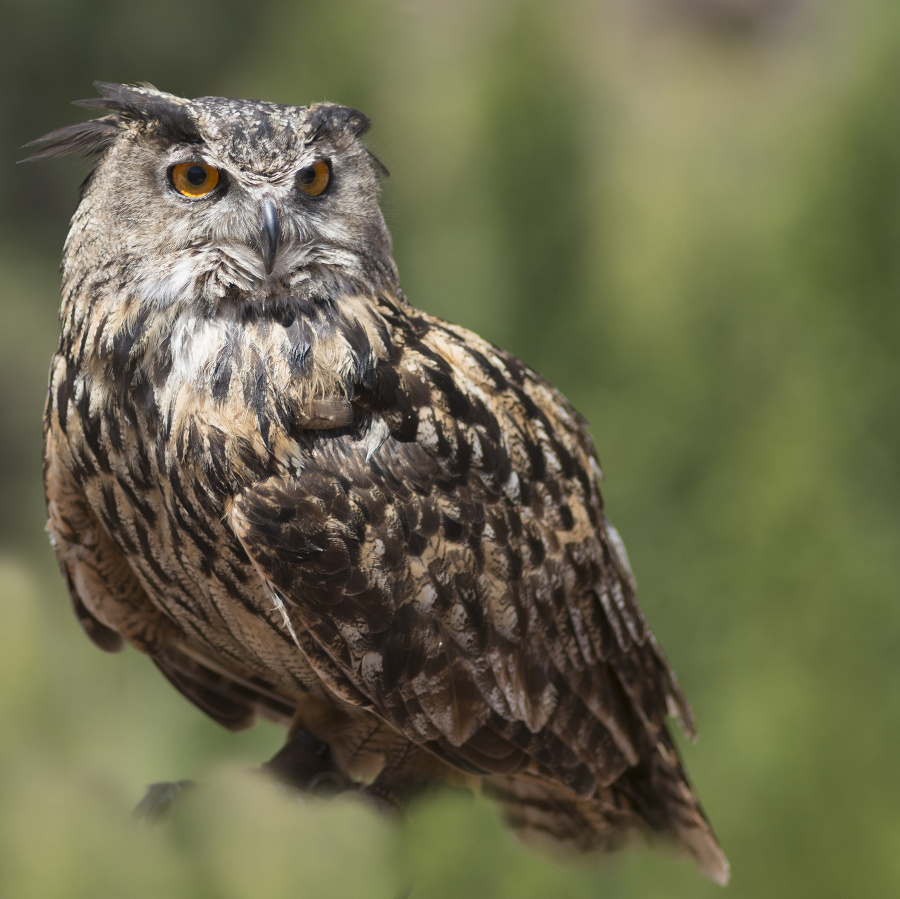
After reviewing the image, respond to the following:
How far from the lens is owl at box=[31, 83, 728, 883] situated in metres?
1.28

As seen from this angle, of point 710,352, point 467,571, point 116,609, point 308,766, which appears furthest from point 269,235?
point 710,352

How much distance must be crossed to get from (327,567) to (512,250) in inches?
89.7

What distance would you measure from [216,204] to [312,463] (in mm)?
372

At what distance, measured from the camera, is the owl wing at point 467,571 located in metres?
1.30

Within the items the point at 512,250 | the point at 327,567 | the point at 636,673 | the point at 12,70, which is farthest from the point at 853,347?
the point at 12,70

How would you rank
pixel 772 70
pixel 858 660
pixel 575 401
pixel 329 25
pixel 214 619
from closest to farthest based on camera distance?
pixel 214 619, pixel 858 660, pixel 575 401, pixel 329 25, pixel 772 70

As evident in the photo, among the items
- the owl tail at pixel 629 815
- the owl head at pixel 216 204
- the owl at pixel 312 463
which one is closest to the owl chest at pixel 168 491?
the owl at pixel 312 463

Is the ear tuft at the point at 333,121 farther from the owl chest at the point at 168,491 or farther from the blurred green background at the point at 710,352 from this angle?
the owl chest at the point at 168,491

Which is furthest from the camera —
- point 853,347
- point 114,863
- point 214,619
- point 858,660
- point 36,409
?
point 36,409

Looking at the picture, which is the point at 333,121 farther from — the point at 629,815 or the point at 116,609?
the point at 629,815

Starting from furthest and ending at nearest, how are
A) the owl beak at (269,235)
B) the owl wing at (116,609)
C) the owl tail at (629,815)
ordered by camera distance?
1. the owl tail at (629,815)
2. the owl wing at (116,609)
3. the owl beak at (269,235)

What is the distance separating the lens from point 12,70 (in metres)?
4.55

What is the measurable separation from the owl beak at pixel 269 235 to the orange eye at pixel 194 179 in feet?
0.29

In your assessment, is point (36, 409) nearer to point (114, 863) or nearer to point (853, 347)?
point (853, 347)
